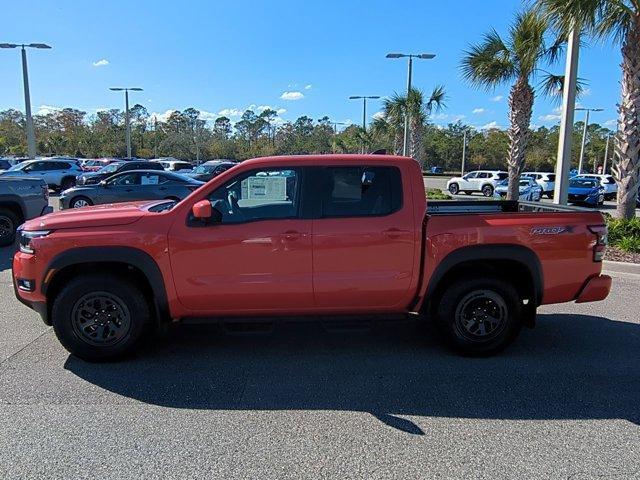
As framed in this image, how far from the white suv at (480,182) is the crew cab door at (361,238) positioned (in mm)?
26601

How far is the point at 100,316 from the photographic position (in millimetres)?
4137

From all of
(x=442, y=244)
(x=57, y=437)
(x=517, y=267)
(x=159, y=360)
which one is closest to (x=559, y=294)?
(x=517, y=267)

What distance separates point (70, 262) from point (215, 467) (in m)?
2.21

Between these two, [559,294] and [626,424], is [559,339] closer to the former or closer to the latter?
[559,294]

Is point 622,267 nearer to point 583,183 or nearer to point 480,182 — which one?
point 583,183

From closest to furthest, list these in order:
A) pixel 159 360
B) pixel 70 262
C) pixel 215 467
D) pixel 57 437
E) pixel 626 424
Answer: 1. pixel 215 467
2. pixel 57 437
3. pixel 626 424
4. pixel 70 262
5. pixel 159 360

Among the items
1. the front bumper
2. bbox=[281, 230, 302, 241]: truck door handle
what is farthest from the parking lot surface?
bbox=[281, 230, 302, 241]: truck door handle

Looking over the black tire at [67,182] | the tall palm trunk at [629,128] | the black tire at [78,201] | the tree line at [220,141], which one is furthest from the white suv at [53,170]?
the tree line at [220,141]

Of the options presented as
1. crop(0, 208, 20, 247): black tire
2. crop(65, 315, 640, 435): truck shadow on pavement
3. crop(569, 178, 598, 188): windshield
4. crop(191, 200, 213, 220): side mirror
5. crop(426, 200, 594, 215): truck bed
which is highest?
crop(191, 200, 213, 220): side mirror

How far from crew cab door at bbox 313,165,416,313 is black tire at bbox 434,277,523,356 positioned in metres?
0.44

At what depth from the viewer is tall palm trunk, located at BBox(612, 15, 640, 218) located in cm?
932

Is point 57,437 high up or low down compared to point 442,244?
down

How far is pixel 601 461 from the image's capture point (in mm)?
2850

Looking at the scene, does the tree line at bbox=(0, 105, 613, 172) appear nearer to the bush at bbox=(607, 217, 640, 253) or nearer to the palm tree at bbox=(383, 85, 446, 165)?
the palm tree at bbox=(383, 85, 446, 165)
